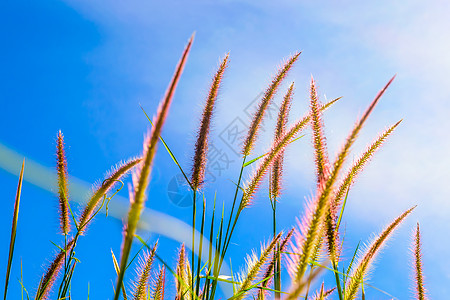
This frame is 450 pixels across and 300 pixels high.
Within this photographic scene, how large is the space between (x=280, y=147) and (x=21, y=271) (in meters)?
1.91

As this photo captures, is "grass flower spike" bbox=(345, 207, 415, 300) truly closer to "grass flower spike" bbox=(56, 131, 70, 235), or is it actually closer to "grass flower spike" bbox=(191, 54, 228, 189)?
"grass flower spike" bbox=(191, 54, 228, 189)

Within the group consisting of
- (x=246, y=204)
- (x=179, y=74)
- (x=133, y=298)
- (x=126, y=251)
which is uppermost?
(x=246, y=204)

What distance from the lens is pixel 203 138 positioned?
229cm

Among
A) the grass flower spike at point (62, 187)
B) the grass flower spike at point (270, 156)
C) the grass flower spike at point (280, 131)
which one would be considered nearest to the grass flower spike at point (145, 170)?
the grass flower spike at point (270, 156)

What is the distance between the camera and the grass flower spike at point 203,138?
229 centimetres

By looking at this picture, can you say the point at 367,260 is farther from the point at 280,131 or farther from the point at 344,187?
the point at 280,131

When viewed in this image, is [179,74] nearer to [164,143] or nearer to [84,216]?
[164,143]

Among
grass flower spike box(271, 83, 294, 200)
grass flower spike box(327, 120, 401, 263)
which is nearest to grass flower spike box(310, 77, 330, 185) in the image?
grass flower spike box(327, 120, 401, 263)

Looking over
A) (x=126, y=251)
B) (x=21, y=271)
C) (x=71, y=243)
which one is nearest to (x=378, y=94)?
(x=126, y=251)

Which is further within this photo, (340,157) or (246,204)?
(246,204)

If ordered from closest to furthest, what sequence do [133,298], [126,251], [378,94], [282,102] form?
[126,251], [378,94], [133,298], [282,102]

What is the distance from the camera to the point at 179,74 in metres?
0.82

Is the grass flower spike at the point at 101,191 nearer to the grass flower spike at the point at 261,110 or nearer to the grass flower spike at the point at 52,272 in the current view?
the grass flower spike at the point at 52,272

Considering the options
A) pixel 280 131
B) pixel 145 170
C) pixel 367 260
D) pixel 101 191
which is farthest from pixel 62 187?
pixel 367 260
